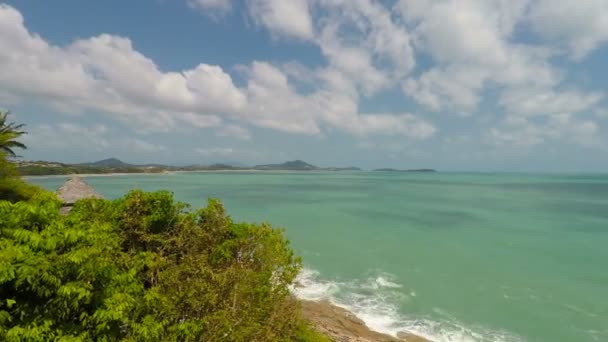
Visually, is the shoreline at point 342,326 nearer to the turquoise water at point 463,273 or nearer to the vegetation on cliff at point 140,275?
the turquoise water at point 463,273

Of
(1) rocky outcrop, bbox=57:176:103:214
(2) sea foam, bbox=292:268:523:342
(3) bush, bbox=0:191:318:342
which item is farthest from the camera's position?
(1) rocky outcrop, bbox=57:176:103:214

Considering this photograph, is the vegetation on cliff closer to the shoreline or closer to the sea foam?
the shoreline

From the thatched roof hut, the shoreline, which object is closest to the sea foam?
the shoreline

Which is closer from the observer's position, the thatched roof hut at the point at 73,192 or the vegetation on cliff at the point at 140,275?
the vegetation on cliff at the point at 140,275

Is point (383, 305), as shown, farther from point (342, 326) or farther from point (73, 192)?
point (73, 192)

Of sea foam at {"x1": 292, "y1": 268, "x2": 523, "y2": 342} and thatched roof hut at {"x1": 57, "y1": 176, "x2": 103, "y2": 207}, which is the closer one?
sea foam at {"x1": 292, "y1": 268, "x2": 523, "y2": 342}

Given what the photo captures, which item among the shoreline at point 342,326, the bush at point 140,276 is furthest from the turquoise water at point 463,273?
the bush at point 140,276
